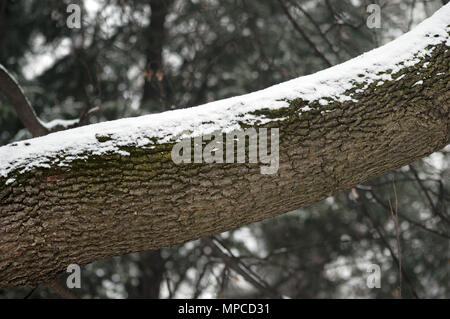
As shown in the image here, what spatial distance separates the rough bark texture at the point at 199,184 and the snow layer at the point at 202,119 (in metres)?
0.05

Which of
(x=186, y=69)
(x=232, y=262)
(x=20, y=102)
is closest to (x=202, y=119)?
(x=20, y=102)

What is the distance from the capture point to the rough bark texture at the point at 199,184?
1.81 m

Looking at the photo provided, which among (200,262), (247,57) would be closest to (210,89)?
(247,57)

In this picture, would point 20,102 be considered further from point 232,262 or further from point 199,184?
point 232,262

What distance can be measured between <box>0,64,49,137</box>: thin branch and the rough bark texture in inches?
59.4

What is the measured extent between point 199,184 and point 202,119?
32 centimetres

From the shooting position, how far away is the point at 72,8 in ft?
13.6

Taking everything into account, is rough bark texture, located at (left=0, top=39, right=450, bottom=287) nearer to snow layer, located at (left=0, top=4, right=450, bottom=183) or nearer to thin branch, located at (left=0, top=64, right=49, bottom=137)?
snow layer, located at (left=0, top=4, right=450, bottom=183)

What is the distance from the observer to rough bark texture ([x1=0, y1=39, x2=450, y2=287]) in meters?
1.81

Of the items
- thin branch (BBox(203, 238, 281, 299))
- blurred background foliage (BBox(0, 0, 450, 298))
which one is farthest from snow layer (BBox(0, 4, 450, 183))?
blurred background foliage (BBox(0, 0, 450, 298))

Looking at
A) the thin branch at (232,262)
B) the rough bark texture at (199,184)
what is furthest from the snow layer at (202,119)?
the thin branch at (232,262)

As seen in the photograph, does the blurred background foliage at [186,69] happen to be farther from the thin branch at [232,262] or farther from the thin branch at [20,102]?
the thin branch at [20,102]

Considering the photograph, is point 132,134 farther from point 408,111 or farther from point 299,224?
point 299,224

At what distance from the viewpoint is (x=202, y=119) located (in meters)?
1.97
